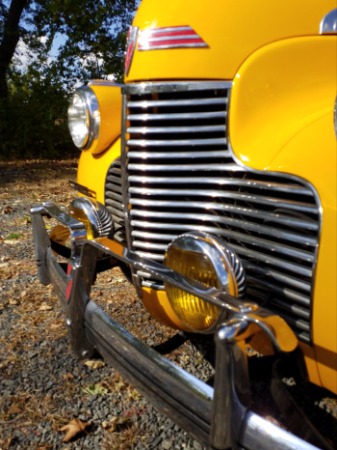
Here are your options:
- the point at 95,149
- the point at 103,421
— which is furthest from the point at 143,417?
the point at 95,149

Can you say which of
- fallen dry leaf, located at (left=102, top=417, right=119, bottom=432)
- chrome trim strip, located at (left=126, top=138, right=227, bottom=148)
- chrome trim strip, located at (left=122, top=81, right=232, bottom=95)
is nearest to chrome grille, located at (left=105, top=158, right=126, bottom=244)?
chrome trim strip, located at (left=126, top=138, right=227, bottom=148)

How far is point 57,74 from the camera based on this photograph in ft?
37.4

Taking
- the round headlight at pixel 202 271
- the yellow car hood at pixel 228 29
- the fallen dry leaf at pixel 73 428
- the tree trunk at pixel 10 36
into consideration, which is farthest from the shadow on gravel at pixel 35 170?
the round headlight at pixel 202 271

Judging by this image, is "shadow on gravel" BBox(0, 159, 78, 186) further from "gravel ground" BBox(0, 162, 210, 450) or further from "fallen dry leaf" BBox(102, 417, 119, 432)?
"fallen dry leaf" BBox(102, 417, 119, 432)

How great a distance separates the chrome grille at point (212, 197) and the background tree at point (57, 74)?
30.5ft

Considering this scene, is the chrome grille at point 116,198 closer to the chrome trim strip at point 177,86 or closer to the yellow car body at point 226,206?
the yellow car body at point 226,206

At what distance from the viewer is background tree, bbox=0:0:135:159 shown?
11195 mm

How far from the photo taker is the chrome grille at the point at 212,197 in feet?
5.13

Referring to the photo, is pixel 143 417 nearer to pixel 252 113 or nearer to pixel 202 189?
pixel 202 189

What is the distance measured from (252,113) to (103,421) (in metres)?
1.50

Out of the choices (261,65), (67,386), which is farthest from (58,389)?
(261,65)

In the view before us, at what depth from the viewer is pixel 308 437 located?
4.93ft

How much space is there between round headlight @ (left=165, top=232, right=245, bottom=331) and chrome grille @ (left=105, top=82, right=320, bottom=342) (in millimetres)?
104

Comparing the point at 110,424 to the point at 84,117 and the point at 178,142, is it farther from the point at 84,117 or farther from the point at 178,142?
the point at 84,117
